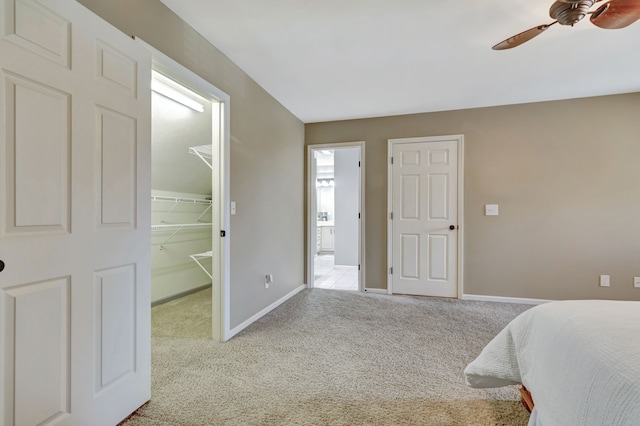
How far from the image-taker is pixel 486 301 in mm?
3650

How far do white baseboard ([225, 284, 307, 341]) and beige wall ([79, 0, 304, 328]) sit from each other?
0.17 feet

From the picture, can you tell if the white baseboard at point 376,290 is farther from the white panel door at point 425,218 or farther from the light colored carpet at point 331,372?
the light colored carpet at point 331,372

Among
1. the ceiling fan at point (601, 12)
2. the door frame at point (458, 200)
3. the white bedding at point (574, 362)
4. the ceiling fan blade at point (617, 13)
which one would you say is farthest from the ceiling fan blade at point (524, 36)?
the door frame at point (458, 200)

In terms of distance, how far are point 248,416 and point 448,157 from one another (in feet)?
11.6

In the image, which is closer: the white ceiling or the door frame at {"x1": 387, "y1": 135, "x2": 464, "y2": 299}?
the white ceiling

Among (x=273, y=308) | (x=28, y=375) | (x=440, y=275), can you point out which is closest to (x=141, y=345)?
(x=28, y=375)

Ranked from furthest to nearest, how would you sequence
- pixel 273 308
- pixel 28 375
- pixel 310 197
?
1. pixel 310 197
2. pixel 273 308
3. pixel 28 375

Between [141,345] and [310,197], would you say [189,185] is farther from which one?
[141,345]

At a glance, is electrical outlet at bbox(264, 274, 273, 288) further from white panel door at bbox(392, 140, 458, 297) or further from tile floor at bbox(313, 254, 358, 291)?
white panel door at bbox(392, 140, 458, 297)

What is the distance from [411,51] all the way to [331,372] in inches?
99.2

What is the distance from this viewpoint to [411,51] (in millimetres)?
2414

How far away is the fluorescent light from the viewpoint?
2.57m

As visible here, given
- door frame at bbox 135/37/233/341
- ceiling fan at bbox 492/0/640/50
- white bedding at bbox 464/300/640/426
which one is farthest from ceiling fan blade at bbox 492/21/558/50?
door frame at bbox 135/37/233/341

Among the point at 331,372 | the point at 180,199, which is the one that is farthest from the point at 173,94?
the point at 331,372
